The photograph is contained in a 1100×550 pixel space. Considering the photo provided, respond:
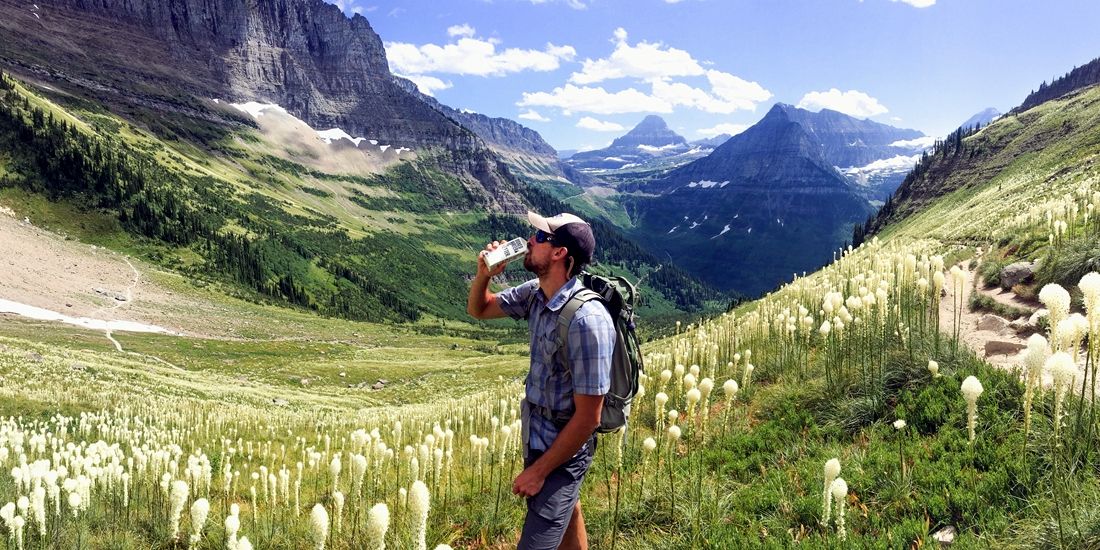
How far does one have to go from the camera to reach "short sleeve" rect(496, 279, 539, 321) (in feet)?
18.1

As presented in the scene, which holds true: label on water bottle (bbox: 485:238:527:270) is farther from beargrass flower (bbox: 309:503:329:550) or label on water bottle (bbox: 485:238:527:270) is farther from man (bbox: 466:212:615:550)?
beargrass flower (bbox: 309:503:329:550)

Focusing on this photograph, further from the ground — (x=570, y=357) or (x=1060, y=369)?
(x=1060, y=369)

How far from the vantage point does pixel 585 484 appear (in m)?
7.29

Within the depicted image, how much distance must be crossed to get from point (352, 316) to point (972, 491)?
491ft

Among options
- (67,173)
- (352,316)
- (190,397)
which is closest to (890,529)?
(190,397)

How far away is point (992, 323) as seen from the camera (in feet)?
33.7

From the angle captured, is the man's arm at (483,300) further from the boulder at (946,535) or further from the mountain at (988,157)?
the mountain at (988,157)

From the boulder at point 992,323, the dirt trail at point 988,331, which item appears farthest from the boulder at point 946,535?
the boulder at point 992,323

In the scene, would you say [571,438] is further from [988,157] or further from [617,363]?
[988,157]

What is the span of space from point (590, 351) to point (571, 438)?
713 mm

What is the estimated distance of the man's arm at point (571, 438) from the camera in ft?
13.4

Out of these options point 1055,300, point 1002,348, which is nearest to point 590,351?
point 1055,300

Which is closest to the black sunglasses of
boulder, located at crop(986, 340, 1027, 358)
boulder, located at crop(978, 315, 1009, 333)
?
boulder, located at crop(986, 340, 1027, 358)

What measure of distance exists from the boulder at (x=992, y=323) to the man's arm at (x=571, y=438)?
1011 centimetres
